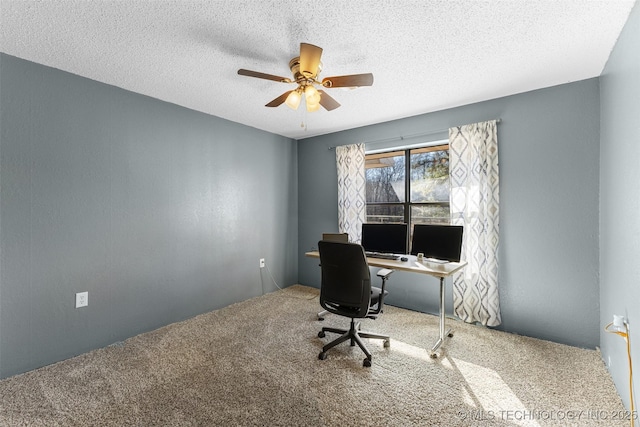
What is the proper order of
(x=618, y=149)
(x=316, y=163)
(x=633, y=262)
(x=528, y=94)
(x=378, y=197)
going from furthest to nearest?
(x=316, y=163), (x=378, y=197), (x=528, y=94), (x=618, y=149), (x=633, y=262)

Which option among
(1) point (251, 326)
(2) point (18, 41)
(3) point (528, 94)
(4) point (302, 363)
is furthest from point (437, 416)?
(2) point (18, 41)

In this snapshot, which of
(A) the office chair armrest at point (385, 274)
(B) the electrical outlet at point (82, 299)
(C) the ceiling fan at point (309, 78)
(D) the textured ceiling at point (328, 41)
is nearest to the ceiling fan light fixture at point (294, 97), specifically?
(C) the ceiling fan at point (309, 78)

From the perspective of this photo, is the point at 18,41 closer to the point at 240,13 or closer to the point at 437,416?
the point at 240,13

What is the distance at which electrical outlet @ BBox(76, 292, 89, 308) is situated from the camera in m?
2.31

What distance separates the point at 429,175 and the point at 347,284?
1.91 metres

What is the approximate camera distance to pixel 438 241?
8.95 feet

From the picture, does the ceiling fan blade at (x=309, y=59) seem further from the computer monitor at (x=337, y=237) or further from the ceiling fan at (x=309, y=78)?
the computer monitor at (x=337, y=237)

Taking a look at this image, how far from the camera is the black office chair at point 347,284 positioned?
215 centimetres

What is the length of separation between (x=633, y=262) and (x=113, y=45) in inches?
137

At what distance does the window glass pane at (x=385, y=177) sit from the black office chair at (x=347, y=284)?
153cm

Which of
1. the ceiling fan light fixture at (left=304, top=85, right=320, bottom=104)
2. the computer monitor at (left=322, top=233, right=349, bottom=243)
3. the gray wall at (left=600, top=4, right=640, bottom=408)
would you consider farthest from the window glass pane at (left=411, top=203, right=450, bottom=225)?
the ceiling fan light fixture at (left=304, top=85, right=320, bottom=104)

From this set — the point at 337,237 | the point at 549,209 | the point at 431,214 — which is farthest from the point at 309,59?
the point at 549,209

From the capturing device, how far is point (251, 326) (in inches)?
113

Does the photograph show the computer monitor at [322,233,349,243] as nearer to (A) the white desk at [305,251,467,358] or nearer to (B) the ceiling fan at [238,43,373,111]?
(A) the white desk at [305,251,467,358]
